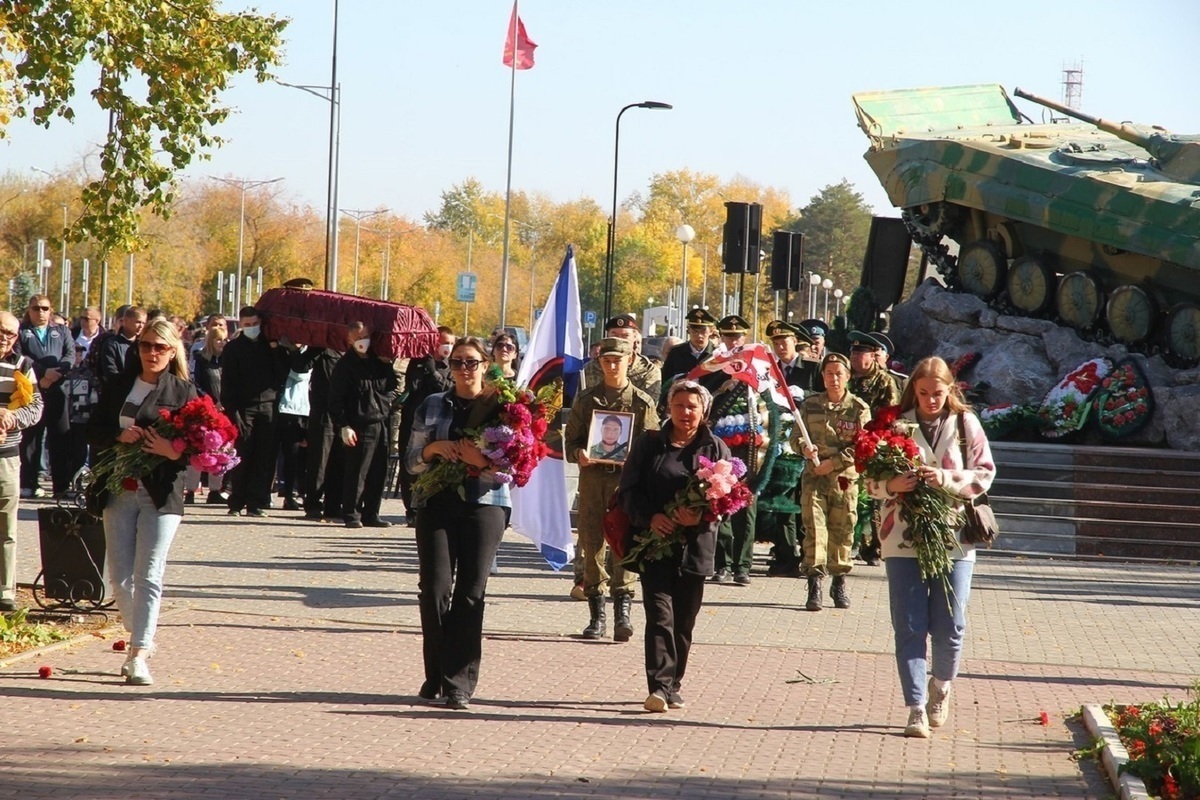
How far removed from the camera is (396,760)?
687 centimetres

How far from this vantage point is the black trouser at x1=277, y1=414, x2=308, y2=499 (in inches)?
682

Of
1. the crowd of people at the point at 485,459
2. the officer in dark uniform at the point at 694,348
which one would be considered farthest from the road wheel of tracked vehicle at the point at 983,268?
the officer in dark uniform at the point at 694,348

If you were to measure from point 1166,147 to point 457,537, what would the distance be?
1865 cm

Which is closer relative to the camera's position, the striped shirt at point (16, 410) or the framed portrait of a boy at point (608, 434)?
the striped shirt at point (16, 410)

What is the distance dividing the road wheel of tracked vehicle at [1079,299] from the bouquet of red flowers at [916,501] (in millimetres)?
16926

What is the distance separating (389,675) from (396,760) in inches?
81.7

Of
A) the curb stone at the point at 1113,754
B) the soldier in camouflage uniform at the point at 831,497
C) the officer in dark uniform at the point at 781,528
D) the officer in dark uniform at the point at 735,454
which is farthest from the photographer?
the officer in dark uniform at the point at 781,528

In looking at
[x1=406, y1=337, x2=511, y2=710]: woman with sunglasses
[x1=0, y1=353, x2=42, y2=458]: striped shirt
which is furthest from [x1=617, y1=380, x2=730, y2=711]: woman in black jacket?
[x1=0, y1=353, x2=42, y2=458]: striped shirt

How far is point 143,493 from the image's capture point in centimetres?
838

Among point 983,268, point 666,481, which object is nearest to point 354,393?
point 666,481

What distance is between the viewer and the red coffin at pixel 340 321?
17.2 metres

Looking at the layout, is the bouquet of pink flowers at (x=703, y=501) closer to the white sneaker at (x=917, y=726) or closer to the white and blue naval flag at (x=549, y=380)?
the white sneaker at (x=917, y=726)

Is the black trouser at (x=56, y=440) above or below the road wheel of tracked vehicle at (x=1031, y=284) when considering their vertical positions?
below

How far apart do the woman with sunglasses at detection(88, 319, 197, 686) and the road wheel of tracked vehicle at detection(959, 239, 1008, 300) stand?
19432 millimetres
